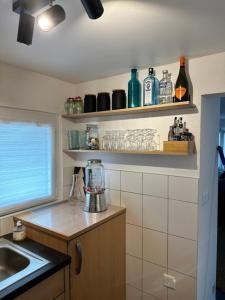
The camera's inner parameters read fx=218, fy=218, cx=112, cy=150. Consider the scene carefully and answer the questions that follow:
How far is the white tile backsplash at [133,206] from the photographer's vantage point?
5.68 feet

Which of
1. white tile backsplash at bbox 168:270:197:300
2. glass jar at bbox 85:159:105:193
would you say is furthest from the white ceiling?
white tile backsplash at bbox 168:270:197:300

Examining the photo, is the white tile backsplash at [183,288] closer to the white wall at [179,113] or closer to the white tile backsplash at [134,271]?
the white tile backsplash at [134,271]

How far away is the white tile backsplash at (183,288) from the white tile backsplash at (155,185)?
58 centimetres

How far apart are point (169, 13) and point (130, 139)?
0.93 meters

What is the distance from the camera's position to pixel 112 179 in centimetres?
188

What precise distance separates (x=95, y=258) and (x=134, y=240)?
15.7 inches

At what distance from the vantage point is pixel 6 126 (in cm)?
161

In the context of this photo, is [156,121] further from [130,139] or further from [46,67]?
[46,67]

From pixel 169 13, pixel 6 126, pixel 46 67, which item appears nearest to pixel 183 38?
pixel 169 13

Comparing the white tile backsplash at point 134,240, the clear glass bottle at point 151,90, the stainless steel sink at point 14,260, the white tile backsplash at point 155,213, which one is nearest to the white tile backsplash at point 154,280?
the white tile backsplash at point 134,240

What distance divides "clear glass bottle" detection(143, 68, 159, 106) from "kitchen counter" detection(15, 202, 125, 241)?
88 cm

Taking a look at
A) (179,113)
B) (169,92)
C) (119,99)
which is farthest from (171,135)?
(119,99)

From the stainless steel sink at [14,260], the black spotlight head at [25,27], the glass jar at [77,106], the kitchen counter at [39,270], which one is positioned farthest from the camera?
the glass jar at [77,106]

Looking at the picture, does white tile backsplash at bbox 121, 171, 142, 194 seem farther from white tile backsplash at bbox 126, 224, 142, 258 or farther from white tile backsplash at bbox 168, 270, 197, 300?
white tile backsplash at bbox 168, 270, 197, 300
